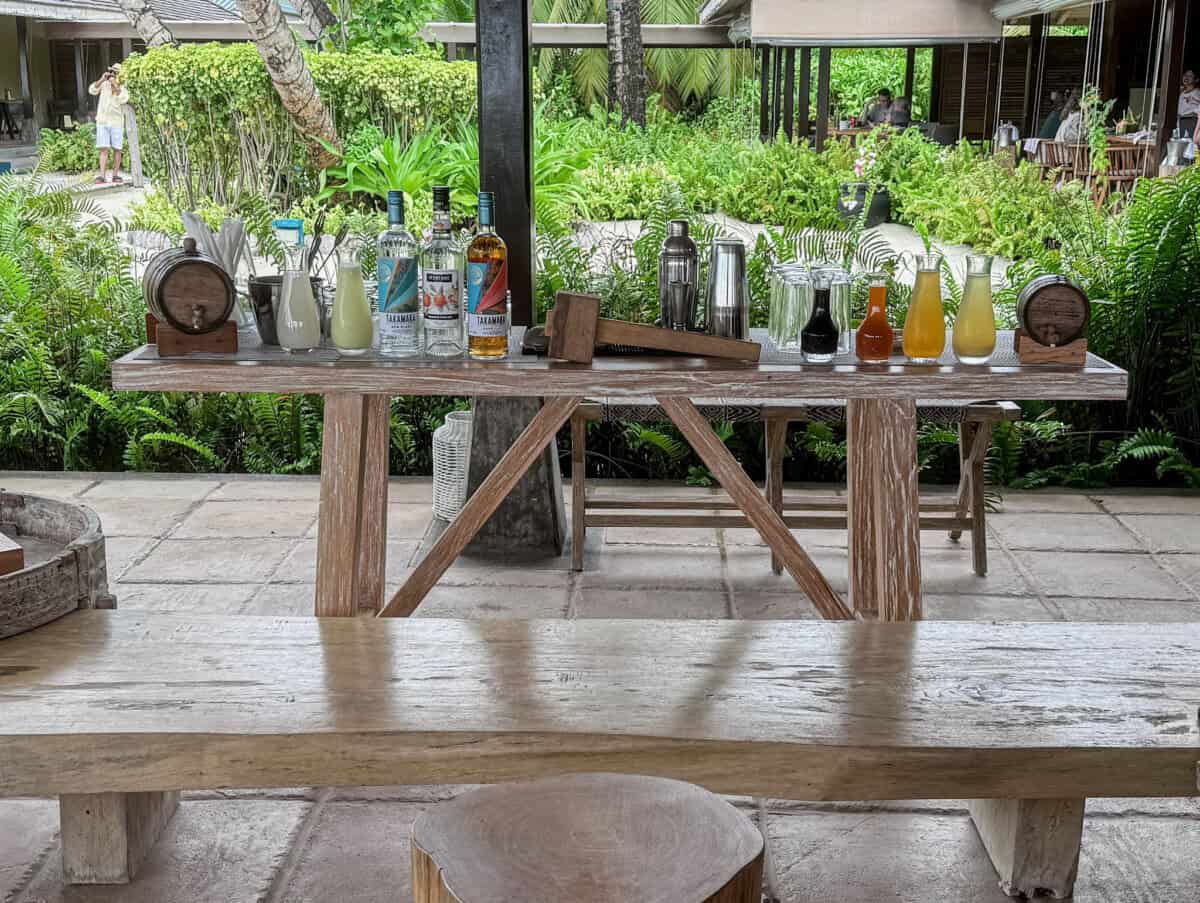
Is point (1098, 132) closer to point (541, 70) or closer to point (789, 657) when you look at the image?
point (789, 657)

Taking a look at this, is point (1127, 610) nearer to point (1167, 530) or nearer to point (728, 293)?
point (1167, 530)

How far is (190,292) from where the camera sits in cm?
292

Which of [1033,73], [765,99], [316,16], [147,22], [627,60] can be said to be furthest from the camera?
[765,99]

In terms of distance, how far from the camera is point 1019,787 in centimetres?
211

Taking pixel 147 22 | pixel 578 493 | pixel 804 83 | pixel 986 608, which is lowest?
pixel 986 608

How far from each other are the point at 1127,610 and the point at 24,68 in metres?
16.2

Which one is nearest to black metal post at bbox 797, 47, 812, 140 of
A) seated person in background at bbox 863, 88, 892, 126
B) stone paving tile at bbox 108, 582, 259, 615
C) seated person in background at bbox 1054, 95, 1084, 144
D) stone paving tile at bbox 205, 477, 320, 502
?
seated person in background at bbox 863, 88, 892, 126

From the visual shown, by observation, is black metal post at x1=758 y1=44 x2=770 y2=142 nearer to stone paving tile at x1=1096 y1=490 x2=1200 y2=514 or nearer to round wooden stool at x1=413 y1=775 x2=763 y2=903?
stone paving tile at x1=1096 y1=490 x2=1200 y2=514

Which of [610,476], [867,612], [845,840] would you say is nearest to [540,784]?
[845,840]

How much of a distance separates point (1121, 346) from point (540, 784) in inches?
176

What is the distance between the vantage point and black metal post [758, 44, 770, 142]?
15540mm

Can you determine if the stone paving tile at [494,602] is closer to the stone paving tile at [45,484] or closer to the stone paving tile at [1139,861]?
the stone paving tile at [1139,861]

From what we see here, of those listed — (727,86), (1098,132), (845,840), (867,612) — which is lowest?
(845,840)

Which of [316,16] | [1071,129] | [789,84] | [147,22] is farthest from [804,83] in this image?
[147,22]
